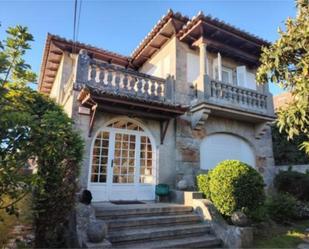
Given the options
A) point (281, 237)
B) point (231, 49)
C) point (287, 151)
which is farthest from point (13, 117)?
point (287, 151)

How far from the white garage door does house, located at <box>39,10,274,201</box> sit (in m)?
0.04

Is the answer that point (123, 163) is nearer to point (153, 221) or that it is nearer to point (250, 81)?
point (153, 221)

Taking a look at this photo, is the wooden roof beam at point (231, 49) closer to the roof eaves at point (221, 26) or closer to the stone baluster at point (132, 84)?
the roof eaves at point (221, 26)

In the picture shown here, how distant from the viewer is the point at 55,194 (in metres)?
5.68

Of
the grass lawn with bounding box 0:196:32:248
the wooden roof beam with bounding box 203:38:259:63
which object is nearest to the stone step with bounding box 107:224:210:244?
the grass lawn with bounding box 0:196:32:248

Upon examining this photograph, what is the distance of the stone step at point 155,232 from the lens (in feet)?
18.5

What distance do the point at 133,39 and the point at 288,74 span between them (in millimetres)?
9153

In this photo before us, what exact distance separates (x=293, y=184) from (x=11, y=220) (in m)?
11.1

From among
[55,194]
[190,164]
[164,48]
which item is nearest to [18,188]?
[55,194]

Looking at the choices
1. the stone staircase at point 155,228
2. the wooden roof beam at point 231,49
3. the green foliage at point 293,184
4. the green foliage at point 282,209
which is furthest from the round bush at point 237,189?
the wooden roof beam at point 231,49

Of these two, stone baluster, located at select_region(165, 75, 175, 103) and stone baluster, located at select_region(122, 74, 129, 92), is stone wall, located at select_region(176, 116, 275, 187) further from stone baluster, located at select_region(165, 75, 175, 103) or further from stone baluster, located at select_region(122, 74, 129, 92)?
stone baluster, located at select_region(122, 74, 129, 92)

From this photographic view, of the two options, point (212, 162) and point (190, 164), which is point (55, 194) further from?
point (212, 162)

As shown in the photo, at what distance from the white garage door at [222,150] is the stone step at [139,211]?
3.21 m

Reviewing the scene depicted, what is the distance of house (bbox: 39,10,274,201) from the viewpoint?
329 inches
